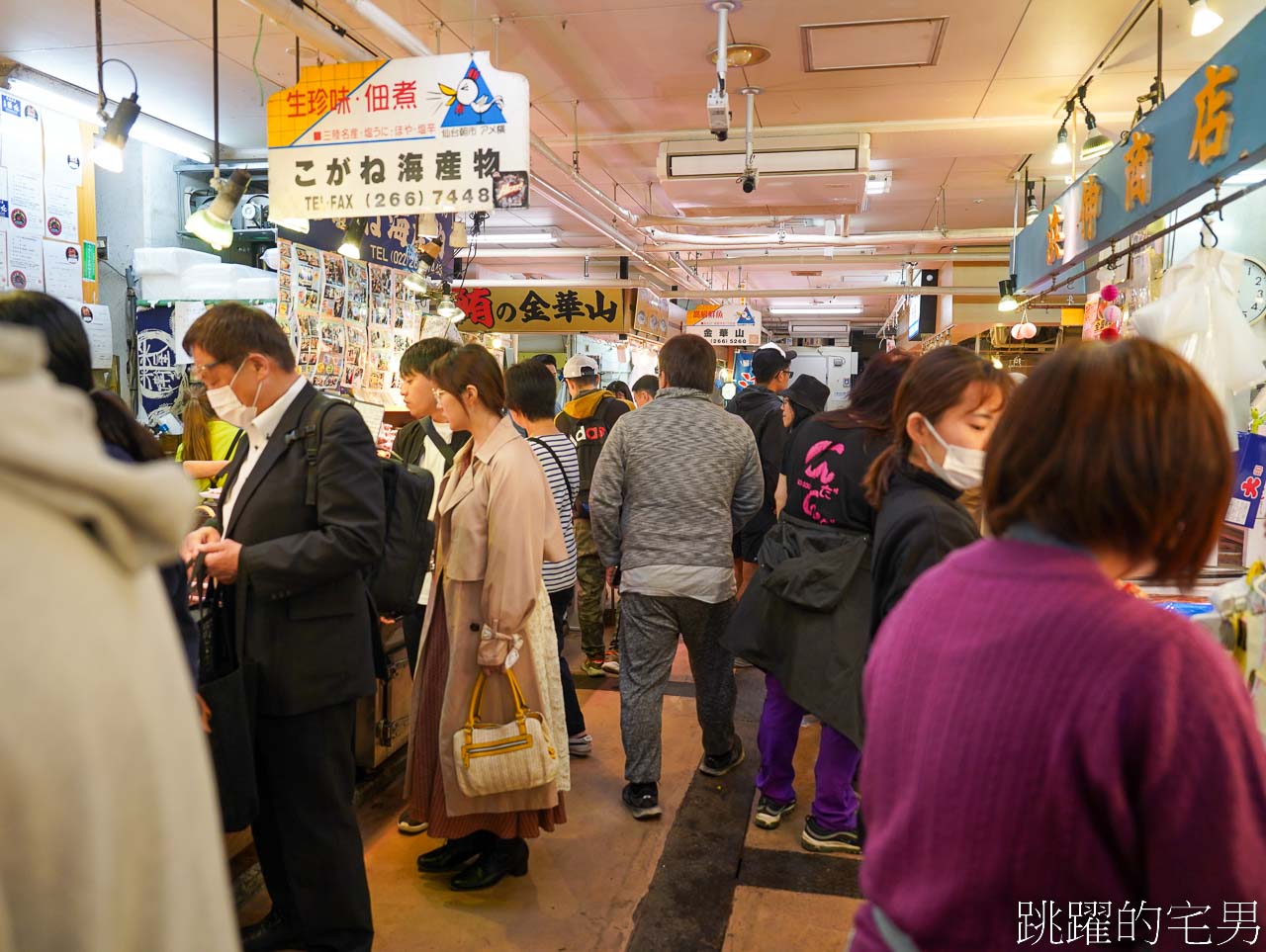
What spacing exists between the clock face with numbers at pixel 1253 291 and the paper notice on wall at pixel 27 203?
6.65 metres

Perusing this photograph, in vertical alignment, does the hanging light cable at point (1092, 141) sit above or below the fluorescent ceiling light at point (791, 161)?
above

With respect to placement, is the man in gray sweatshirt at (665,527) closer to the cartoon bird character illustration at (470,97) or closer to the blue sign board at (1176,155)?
A: the cartoon bird character illustration at (470,97)

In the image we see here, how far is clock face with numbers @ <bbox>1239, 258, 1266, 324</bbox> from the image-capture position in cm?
412

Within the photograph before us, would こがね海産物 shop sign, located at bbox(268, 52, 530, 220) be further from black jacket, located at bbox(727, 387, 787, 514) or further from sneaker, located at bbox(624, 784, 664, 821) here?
sneaker, located at bbox(624, 784, 664, 821)

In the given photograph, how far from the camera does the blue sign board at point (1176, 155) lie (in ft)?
9.63

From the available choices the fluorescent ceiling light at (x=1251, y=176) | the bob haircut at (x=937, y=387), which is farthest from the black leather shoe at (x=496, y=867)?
the fluorescent ceiling light at (x=1251, y=176)

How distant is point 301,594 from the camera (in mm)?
2232

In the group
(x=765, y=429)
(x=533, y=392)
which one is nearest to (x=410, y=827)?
(x=533, y=392)

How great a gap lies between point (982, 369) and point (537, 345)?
614 inches

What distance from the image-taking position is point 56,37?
5.25 m

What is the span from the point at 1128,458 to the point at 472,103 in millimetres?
3417

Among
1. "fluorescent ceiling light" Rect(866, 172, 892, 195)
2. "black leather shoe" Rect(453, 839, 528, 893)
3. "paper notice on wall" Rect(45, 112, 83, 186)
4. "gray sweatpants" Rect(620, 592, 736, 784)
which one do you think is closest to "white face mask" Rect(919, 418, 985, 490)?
"gray sweatpants" Rect(620, 592, 736, 784)

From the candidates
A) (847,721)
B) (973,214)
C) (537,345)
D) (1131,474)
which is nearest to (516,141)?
(847,721)

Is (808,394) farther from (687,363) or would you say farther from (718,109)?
(687,363)
